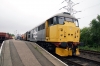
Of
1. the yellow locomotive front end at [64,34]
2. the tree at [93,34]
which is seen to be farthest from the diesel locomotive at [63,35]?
the tree at [93,34]

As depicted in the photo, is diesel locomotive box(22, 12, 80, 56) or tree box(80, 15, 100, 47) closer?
diesel locomotive box(22, 12, 80, 56)

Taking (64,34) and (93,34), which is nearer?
(64,34)

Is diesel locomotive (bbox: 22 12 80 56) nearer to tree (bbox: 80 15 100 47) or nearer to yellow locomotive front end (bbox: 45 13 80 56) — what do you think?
yellow locomotive front end (bbox: 45 13 80 56)

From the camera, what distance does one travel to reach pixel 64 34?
1113 centimetres

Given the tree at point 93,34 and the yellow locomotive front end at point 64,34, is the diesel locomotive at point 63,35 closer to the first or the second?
the yellow locomotive front end at point 64,34

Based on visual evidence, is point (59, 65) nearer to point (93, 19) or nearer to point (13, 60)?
point (13, 60)

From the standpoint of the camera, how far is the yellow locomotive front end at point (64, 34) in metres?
11.0

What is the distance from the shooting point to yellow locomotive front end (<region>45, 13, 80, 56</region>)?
11039mm

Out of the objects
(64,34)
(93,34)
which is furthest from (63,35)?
(93,34)

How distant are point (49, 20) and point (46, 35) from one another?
163 centimetres

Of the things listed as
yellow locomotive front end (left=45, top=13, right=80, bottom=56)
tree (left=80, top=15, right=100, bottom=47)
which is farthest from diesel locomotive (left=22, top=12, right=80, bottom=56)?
tree (left=80, top=15, right=100, bottom=47)

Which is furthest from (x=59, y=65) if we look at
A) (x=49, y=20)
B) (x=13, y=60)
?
(x=49, y=20)

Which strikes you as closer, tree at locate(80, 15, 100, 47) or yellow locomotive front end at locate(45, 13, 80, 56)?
yellow locomotive front end at locate(45, 13, 80, 56)

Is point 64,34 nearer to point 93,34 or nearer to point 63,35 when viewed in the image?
point 63,35
